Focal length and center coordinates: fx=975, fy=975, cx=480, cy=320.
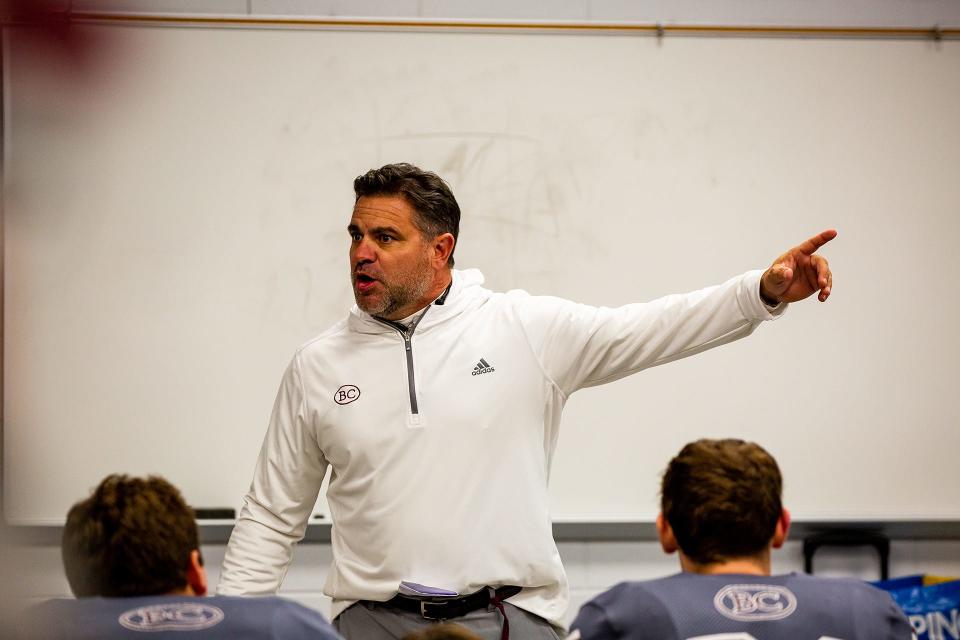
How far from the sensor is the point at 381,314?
2.00m

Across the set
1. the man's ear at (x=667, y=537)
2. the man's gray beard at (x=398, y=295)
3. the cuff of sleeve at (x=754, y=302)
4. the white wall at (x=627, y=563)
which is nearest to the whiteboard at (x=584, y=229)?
the white wall at (x=627, y=563)

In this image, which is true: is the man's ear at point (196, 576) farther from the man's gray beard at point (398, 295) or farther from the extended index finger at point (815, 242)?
the extended index finger at point (815, 242)

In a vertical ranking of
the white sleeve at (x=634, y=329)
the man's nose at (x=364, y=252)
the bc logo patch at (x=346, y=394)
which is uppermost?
the man's nose at (x=364, y=252)

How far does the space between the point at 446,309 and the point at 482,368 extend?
6.3 inches

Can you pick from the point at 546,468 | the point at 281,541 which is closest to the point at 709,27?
the point at 546,468

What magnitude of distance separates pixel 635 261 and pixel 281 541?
1.46 m

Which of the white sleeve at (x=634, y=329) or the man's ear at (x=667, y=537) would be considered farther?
the white sleeve at (x=634, y=329)

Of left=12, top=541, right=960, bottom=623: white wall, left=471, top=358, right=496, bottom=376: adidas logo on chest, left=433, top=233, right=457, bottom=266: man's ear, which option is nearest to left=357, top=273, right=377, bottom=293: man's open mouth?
left=433, top=233, right=457, bottom=266: man's ear

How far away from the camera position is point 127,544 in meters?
1.29

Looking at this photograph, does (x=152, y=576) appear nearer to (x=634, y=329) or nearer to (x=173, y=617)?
(x=173, y=617)

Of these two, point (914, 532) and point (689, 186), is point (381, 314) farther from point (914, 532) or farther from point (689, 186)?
point (914, 532)

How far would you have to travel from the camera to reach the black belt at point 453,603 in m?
1.81

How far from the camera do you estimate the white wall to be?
2.90 meters

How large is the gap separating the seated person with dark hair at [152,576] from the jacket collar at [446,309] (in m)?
0.72
